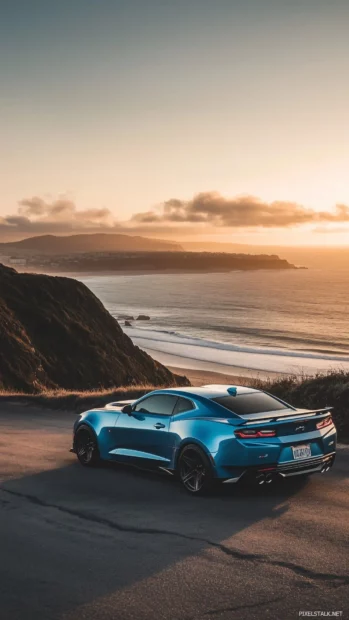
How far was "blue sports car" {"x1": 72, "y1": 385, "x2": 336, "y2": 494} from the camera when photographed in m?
9.15

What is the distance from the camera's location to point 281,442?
363 inches

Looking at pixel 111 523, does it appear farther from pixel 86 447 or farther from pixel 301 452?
pixel 86 447

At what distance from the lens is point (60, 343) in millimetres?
35562

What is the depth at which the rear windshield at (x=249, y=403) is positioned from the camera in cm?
971

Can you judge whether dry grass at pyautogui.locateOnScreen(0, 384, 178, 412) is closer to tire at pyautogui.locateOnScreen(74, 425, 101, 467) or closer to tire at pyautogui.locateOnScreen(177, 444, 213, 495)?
tire at pyautogui.locateOnScreen(74, 425, 101, 467)

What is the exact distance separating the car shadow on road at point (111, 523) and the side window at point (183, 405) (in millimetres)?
1150

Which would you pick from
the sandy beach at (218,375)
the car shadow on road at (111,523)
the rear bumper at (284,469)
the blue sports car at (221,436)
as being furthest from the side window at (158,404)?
the sandy beach at (218,375)

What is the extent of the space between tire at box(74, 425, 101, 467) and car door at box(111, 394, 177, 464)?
1.74 ft

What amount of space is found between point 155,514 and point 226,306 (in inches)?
4467

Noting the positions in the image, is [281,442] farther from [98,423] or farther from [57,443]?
[57,443]

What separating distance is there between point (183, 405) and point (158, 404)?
23.2 inches

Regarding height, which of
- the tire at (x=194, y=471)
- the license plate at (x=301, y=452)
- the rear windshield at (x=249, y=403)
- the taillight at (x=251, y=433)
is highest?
the rear windshield at (x=249, y=403)

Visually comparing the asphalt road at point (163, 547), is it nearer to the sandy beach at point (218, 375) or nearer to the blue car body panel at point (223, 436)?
the blue car body panel at point (223, 436)

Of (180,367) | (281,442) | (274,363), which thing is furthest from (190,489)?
(274,363)
